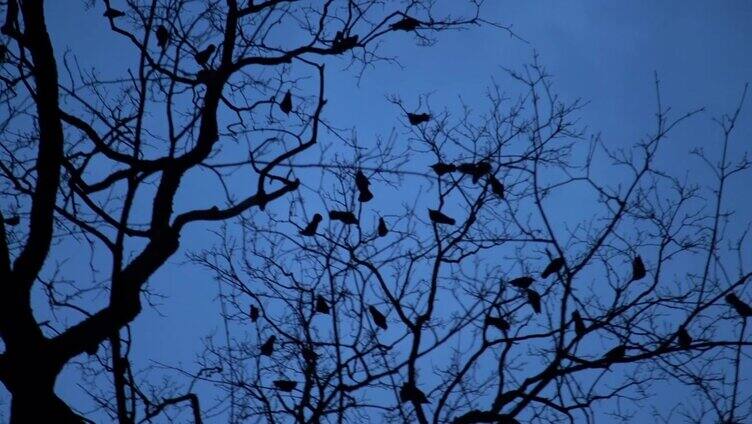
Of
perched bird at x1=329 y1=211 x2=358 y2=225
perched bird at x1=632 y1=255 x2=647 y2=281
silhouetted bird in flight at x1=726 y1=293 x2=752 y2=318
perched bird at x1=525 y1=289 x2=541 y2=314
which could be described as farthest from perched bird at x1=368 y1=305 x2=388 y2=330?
silhouetted bird in flight at x1=726 y1=293 x2=752 y2=318

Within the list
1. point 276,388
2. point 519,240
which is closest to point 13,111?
point 276,388

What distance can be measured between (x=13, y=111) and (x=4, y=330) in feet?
8.39

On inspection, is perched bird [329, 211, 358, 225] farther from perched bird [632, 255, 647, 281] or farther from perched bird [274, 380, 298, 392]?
perched bird [632, 255, 647, 281]

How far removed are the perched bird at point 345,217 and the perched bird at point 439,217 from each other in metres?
0.61

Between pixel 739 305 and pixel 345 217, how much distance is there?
2.95 m

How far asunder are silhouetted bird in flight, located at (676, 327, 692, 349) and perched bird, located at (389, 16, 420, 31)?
2.99 m

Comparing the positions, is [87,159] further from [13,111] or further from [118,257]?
[118,257]

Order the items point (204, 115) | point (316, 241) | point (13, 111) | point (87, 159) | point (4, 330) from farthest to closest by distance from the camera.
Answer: point (316, 241)
point (13, 111)
point (87, 159)
point (204, 115)
point (4, 330)

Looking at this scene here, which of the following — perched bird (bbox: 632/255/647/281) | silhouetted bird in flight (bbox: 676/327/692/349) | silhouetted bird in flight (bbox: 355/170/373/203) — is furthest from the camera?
silhouetted bird in flight (bbox: 355/170/373/203)

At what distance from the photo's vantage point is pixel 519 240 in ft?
19.2

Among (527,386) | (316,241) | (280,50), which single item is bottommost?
(527,386)

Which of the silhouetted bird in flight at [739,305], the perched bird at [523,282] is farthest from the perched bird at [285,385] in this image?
the silhouetted bird in flight at [739,305]

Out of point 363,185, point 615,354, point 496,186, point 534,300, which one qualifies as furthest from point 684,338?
point 363,185

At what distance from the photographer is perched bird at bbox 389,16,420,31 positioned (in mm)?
5824
